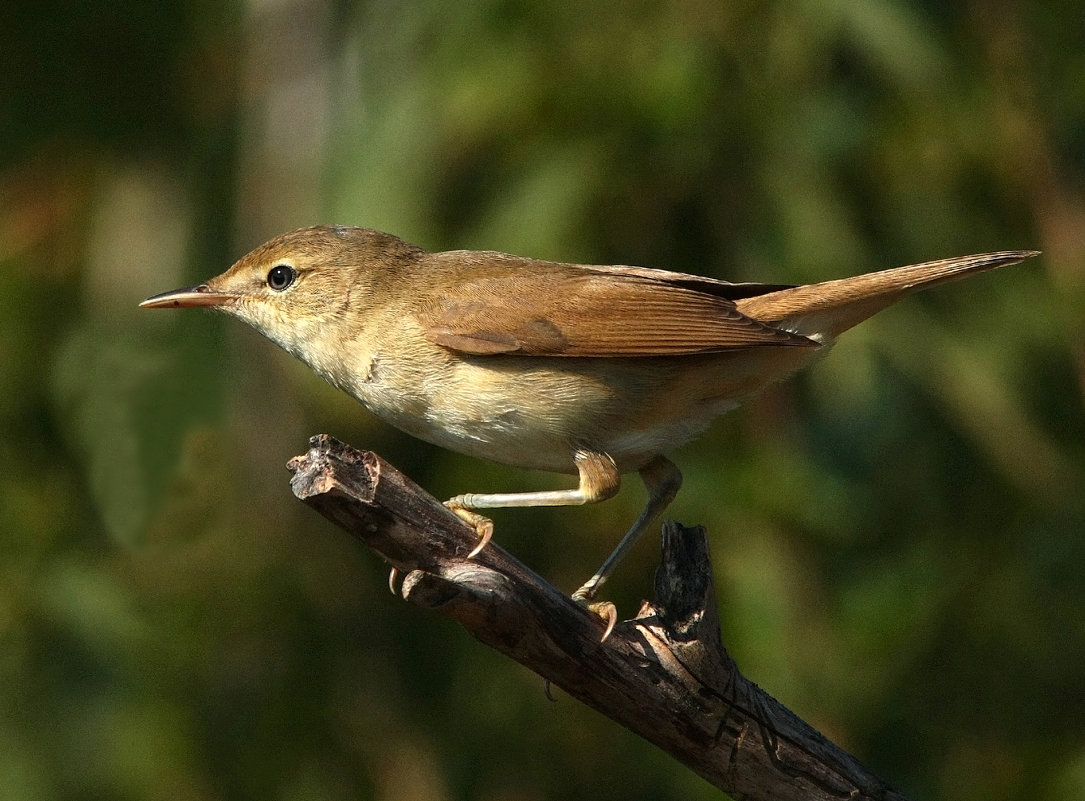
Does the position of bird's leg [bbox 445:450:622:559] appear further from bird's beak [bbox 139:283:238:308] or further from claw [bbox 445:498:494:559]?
bird's beak [bbox 139:283:238:308]

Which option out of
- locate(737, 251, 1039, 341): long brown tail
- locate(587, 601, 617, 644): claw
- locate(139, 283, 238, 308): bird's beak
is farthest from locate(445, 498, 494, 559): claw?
locate(139, 283, 238, 308): bird's beak

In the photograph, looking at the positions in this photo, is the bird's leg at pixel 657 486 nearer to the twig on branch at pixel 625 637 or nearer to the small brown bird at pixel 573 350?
the small brown bird at pixel 573 350

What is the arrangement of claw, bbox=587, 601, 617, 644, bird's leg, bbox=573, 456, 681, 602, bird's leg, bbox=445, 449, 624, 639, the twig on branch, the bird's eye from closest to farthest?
the twig on branch < claw, bbox=587, 601, 617, 644 < bird's leg, bbox=445, 449, 624, 639 < bird's leg, bbox=573, 456, 681, 602 < the bird's eye

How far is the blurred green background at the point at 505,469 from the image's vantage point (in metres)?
4.79

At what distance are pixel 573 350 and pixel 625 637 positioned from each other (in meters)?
0.95

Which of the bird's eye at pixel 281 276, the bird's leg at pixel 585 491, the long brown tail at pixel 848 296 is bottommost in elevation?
the bird's leg at pixel 585 491

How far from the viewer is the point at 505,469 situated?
530 cm

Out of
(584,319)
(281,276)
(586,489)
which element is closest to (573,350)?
(584,319)

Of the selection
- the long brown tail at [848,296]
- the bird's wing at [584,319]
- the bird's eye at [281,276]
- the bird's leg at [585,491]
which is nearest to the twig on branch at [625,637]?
the bird's leg at [585,491]

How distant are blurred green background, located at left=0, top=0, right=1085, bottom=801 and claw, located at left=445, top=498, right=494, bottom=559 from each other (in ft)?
4.21

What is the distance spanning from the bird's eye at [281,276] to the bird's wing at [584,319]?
22.7 inches

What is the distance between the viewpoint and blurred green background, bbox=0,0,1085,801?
479cm

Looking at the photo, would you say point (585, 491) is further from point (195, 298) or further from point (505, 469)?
point (195, 298)

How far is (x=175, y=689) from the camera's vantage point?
5.45 meters
